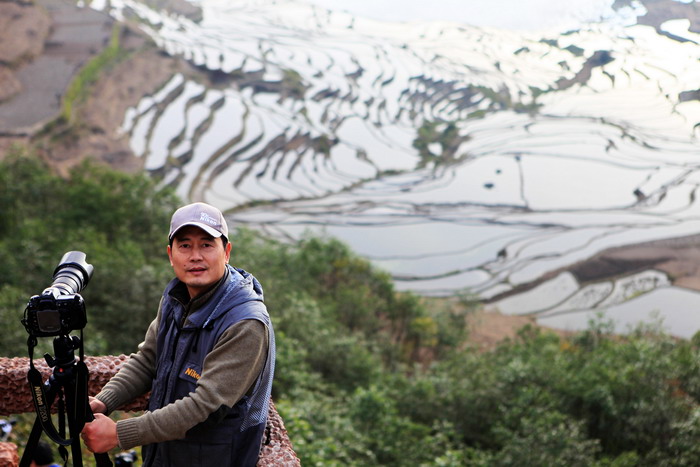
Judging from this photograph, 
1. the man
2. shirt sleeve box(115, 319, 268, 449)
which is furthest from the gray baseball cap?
shirt sleeve box(115, 319, 268, 449)

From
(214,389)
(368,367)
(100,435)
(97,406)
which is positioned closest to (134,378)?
(97,406)

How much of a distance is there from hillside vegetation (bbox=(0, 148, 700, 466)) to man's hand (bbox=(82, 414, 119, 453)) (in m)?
1.82

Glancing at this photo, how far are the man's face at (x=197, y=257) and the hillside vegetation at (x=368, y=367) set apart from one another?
72.6 inches

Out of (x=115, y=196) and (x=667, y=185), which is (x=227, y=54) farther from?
(x=667, y=185)

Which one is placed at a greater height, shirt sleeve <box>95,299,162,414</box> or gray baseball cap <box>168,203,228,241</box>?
gray baseball cap <box>168,203,228,241</box>

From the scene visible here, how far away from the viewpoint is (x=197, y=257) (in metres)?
1.08

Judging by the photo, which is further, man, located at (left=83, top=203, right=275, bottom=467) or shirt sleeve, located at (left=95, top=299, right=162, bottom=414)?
shirt sleeve, located at (left=95, top=299, right=162, bottom=414)

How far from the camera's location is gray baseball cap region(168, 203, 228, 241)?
1.07m

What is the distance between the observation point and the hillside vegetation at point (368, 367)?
427 centimetres

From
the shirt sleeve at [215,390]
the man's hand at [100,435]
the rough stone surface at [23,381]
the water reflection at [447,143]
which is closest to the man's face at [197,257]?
the shirt sleeve at [215,390]

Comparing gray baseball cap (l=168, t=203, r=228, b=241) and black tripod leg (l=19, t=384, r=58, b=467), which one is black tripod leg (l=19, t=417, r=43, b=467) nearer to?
black tripod leg (l=19, t=384, r=58, b=467)

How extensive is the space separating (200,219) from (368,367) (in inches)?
237

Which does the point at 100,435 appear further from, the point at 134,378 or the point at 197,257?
the point at 197,257

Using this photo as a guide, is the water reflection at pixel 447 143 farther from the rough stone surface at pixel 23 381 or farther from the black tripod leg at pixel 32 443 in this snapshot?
the black tripod leg at pixel 32 443
